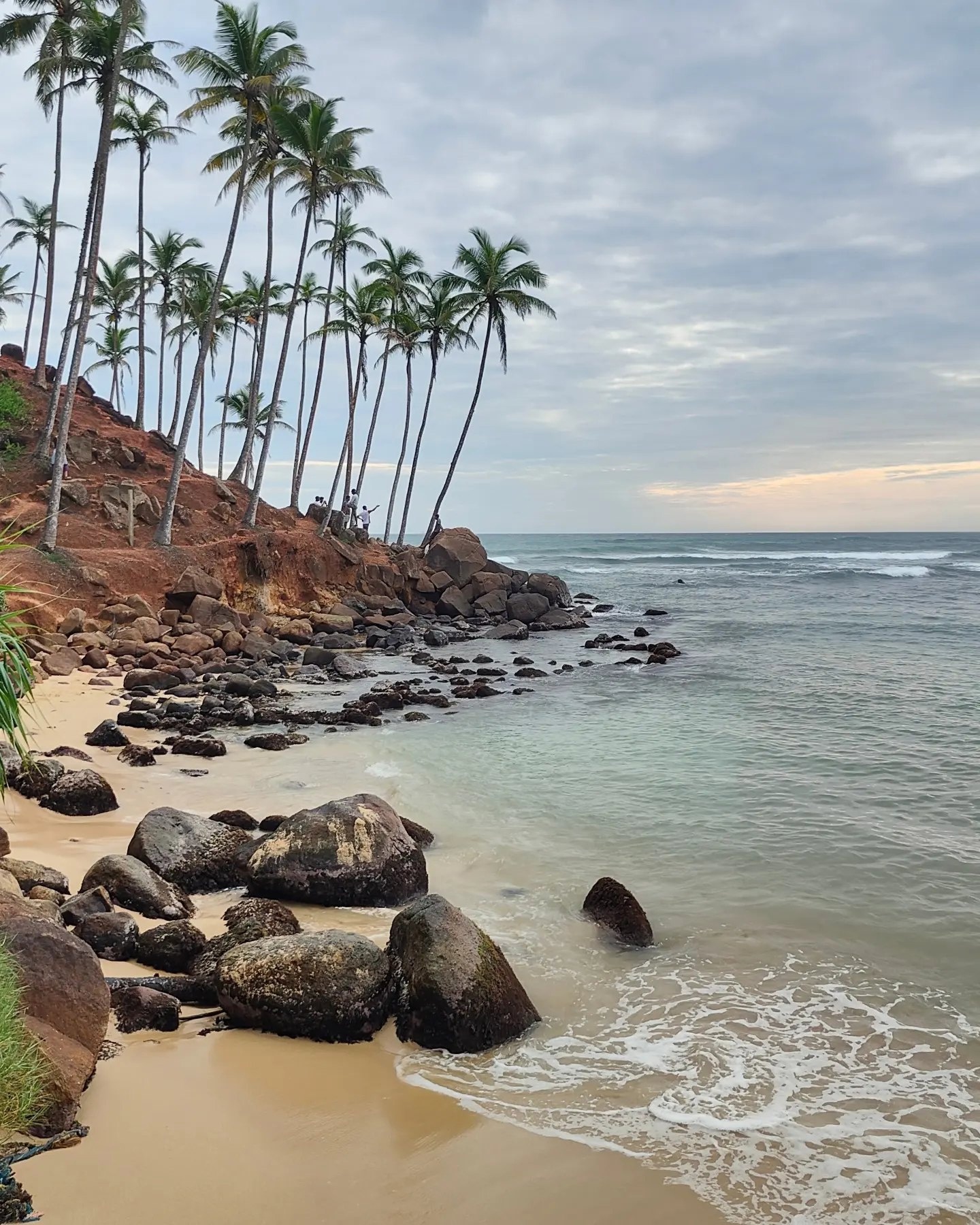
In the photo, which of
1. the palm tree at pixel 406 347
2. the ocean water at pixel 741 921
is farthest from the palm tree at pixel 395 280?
the ocean water at pixel 741 921

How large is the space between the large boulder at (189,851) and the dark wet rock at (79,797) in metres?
1.63

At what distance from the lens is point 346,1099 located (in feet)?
14.5

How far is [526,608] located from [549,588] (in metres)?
3.08

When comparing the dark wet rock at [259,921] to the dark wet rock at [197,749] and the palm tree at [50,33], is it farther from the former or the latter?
the palm tree at [50,33]

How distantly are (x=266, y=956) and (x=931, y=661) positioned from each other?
2077 centimetres

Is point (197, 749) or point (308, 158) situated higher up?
point (308, 158)

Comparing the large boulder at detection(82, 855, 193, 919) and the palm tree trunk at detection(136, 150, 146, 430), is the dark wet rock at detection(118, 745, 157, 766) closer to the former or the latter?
the large boulder at detection(82, 855, 193, 919)

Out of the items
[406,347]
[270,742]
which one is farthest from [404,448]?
[270,742]

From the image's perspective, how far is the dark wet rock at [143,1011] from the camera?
4.80 meters

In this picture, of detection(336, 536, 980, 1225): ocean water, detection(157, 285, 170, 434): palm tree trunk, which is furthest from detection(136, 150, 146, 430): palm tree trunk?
detection(336, 536, 980, 1225): ocean water

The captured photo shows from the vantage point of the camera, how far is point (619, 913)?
690 cm

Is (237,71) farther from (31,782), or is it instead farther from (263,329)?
(31,782)

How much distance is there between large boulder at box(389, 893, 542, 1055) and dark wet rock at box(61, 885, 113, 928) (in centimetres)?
213

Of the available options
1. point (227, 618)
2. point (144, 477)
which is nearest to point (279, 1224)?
point (227, 618)
